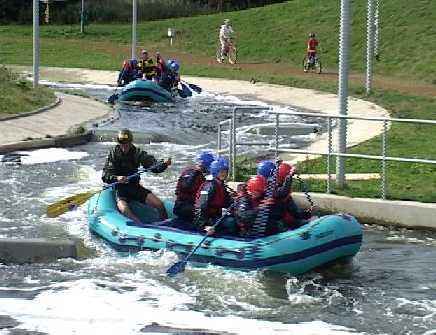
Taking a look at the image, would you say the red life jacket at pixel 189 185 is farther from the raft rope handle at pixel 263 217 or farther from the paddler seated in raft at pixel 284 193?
the raft rope handle at pixel 263 217

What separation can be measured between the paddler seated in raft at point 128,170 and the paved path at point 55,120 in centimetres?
917

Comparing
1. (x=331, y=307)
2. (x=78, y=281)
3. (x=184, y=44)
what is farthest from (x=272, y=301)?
(x=184, y=44)

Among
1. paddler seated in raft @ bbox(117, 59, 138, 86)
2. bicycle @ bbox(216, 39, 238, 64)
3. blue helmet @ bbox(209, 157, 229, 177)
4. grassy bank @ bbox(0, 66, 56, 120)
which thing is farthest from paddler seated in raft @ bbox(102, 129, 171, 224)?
bicycle @ bbox(216, 39, 238, 64)

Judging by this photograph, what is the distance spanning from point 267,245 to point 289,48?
3705cm

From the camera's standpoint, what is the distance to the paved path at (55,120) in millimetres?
24641

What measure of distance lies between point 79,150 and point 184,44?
31.4 metres

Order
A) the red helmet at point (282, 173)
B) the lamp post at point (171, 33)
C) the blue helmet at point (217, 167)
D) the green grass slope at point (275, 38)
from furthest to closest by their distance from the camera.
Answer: the lamp post at point (171, 33) < the green grass slope at point (275, 38) < the blue helmet at point (217, 167) < the red helmet at point (282, 173)

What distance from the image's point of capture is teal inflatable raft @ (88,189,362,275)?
40.8 feet

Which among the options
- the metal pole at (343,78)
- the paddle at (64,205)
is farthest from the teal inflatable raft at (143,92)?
the paddle at (64,205)

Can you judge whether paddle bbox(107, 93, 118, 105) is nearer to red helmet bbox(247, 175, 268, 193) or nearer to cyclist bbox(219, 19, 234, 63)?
cyclist bbox(219, 19, 234, 63)

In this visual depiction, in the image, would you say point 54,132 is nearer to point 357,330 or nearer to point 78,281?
point 78,281

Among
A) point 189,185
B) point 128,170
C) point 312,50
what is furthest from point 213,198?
point 312,50

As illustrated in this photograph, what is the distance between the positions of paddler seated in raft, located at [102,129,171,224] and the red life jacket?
3.35 feet

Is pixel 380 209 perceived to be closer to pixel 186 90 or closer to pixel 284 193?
pixel 284 193
